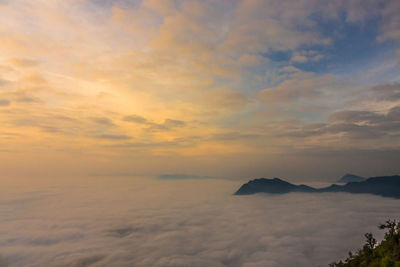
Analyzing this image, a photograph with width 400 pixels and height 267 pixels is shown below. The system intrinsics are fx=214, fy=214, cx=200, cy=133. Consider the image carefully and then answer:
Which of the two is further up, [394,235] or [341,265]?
[394,235]

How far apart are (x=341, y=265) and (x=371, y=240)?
16.0 meters

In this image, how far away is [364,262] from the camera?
5806 cm

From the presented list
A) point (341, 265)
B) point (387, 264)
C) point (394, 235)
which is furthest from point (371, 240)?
point (387, 264)

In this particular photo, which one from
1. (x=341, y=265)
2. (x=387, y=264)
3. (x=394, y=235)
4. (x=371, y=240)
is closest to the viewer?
(x=387, y=264)

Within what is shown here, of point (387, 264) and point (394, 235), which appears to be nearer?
point (387, 264)

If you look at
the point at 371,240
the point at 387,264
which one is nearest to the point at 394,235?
the point at 371,240

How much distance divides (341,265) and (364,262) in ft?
50.8

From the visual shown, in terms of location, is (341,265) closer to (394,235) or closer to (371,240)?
(371,240)

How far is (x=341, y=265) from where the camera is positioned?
70.8 meters

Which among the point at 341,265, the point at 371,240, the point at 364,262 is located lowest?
the point at 341,265

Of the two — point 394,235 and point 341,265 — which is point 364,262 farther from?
point 341,265

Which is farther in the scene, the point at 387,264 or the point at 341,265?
the point at 341,265

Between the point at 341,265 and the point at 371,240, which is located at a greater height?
the point at 371,240

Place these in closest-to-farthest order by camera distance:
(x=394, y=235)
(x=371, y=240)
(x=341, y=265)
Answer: (x=394, y=235) < (x=371, y=240) < (x=341, y=265)
